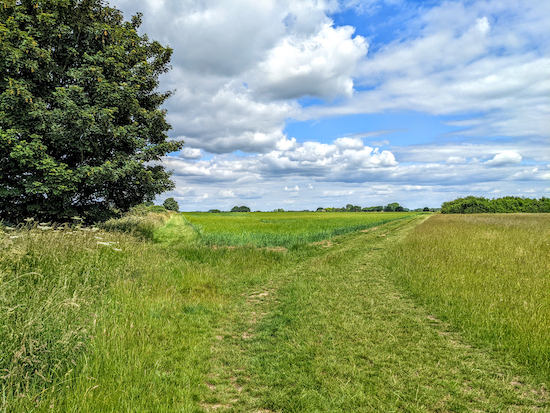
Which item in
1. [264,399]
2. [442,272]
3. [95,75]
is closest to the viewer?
[264,399]

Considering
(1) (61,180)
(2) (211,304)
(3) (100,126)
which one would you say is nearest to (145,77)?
(3) (100,126)

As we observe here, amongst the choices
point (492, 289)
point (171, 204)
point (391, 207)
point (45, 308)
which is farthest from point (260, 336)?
point (391, 207)

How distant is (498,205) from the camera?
277 feet

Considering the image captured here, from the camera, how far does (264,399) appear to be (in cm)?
402

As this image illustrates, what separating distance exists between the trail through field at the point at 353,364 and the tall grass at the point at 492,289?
1.70 ft

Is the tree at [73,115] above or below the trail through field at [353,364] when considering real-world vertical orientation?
above

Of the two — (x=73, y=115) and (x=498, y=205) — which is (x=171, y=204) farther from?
(x=498, y=205)

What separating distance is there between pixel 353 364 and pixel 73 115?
A: 1433cm

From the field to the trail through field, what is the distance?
1.0 inches

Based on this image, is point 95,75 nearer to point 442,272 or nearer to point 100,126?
point 100,126

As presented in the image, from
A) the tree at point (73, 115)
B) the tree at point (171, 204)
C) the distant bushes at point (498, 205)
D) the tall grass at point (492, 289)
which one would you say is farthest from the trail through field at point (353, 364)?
the distant bushes at point (498, 205)

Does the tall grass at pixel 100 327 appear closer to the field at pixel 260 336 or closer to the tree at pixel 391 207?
the field at pixel 260 336

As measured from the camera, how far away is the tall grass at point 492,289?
545cm

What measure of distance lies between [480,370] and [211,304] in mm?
6193
